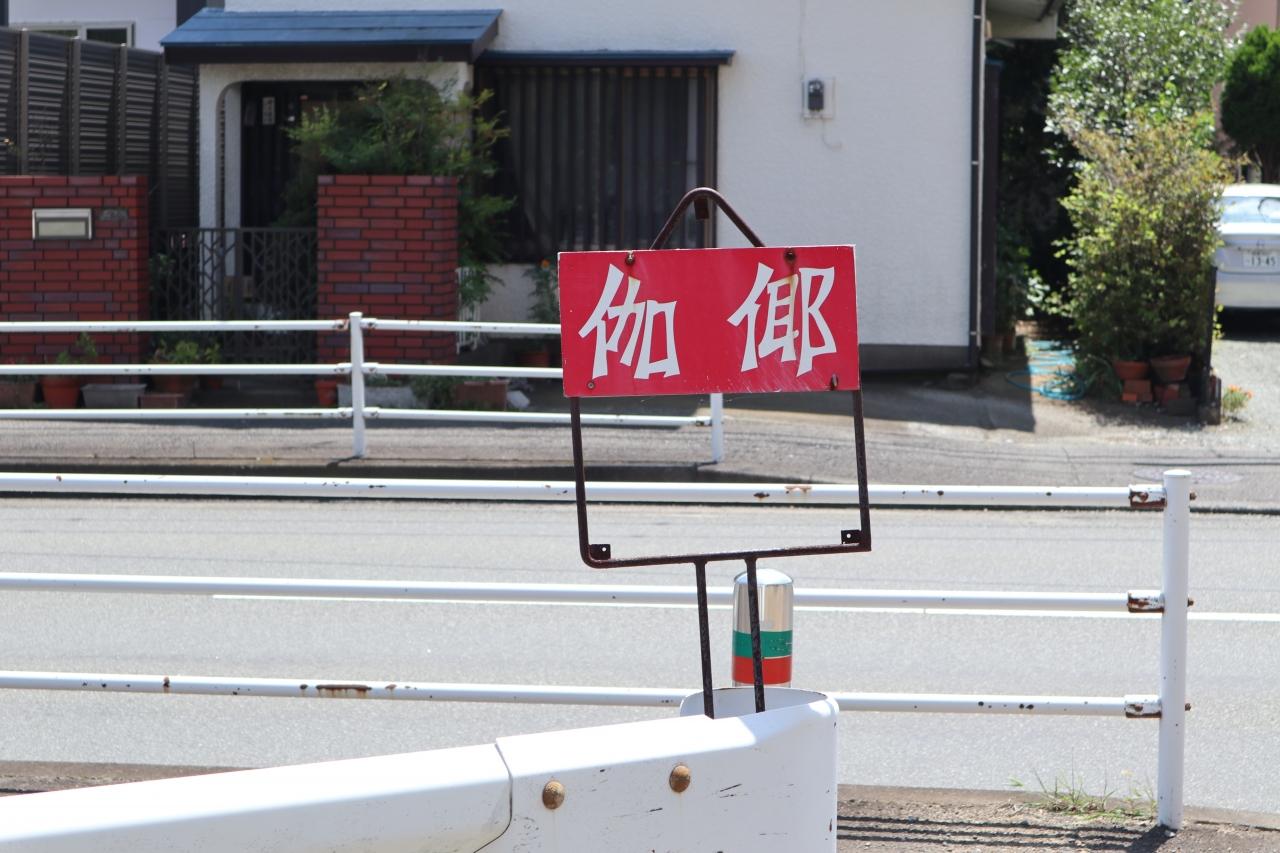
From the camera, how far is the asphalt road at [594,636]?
5.98 meters

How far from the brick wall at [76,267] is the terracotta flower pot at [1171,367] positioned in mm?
8617

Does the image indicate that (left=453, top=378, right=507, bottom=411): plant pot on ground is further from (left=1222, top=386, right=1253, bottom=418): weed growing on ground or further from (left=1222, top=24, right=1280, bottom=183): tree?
(left=1222, top=24, right=1280, bottom=183): tree

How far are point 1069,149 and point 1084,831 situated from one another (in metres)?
16.3

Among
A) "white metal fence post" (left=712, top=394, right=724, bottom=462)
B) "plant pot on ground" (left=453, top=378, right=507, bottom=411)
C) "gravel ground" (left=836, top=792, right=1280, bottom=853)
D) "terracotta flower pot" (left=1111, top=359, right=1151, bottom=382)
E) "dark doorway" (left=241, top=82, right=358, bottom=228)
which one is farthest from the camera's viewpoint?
"dark doorway" (left=241, top=82, right=358, bottom=228)

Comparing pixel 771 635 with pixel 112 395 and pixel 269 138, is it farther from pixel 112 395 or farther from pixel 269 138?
pixel 269 138

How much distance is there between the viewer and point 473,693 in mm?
4910

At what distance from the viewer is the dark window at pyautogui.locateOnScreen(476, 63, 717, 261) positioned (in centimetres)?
1542

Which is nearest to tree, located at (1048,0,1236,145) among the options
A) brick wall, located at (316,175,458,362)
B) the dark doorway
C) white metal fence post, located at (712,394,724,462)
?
brick wall, located at (316,175,458,362)

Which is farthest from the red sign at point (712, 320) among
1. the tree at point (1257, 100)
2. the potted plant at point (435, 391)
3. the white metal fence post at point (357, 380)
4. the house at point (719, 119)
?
the tree at point (1257, 100)

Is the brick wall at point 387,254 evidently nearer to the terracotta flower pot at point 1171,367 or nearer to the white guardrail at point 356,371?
the white guardrail at point 356,371

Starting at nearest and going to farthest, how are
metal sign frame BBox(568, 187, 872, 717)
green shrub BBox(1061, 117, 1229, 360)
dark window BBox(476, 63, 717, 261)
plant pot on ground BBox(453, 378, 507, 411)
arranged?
metal sign frame BBox(568, 187, 872, 717) → plant pot on ground BBox(453, 378, 507, 411) → green shrub BBox(1061, 117, 1229, 360) → dark window BBox(476, 63, 717, 261)

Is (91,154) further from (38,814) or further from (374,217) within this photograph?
(38,814)

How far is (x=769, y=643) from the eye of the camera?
3.85 metres

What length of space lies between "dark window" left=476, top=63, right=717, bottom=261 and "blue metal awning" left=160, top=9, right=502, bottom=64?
0.79m
